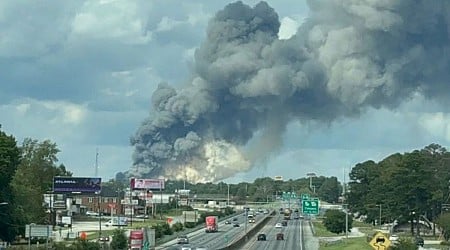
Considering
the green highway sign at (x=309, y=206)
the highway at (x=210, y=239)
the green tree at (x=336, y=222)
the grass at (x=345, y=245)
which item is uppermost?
the green highway sign at (x=309, y=206)

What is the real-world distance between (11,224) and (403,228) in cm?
7551

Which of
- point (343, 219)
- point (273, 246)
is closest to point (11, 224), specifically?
point (273, 246)

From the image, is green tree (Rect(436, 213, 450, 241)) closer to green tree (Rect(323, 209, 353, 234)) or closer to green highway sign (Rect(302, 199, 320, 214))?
green tree (Rect(323, 209, 353, 234))

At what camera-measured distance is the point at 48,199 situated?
138 metres

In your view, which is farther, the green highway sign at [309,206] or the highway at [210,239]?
the highway at [210,239]

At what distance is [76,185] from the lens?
13550 cm

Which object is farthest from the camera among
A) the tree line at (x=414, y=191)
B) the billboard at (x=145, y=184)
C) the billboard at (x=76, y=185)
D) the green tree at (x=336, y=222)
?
the billboard at (x=145, y=184)

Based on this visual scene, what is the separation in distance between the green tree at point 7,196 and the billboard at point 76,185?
2951cm

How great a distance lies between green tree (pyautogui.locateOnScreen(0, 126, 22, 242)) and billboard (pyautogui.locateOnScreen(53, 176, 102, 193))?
29.5 meters

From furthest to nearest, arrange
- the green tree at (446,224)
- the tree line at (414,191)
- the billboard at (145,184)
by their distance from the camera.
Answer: the billboard at (145,184)
the tree line at (414,191)
the green tree at (446,224)

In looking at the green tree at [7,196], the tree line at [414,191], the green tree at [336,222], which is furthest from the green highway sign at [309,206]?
the tree line at [414,191]

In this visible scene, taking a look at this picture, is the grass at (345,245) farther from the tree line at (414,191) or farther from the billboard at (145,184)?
the billboard at (145,184)

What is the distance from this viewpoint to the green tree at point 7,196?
98750mm

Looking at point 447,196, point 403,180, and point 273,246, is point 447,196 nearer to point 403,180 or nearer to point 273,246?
point 403,180
